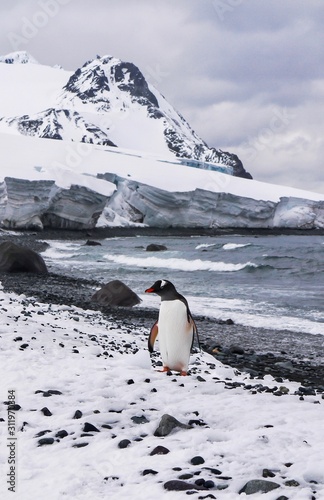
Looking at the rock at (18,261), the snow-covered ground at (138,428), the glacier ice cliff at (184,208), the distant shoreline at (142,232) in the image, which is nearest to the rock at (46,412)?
the snow-covered ground at (138,428)

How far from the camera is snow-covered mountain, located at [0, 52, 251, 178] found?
11119 cm

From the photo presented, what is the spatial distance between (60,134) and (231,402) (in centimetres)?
10964

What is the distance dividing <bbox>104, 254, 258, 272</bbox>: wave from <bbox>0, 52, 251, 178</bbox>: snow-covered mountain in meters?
47.2

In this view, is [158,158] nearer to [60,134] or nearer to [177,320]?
[60,134]

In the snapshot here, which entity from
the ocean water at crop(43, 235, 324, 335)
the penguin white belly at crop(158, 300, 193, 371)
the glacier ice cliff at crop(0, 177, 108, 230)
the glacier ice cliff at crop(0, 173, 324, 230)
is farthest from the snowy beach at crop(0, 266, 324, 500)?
the glacier ice cliff at crop(0, 173, 324, 230)

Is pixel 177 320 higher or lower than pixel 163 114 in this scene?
lower

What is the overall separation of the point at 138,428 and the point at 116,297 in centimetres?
783

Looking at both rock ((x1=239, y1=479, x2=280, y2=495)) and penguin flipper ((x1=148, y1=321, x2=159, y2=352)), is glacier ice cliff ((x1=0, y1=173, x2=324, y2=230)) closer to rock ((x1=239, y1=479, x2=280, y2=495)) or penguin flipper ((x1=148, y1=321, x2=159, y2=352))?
penguin flipper ((x1=148, y1=321, x2=159, y2=352))

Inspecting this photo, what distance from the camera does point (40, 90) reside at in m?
149

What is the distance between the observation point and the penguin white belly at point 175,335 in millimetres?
→ 5176

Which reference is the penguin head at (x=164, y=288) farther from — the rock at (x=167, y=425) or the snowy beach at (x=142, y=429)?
Result: the rock at (x=167, y=425)

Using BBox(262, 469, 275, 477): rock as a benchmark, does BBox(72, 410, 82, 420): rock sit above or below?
below

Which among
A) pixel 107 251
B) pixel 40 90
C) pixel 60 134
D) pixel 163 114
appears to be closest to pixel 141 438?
pixel 107 251

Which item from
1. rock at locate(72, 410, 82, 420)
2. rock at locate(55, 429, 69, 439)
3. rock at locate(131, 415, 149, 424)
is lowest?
rock at locate(55, 429, 69, 439)
